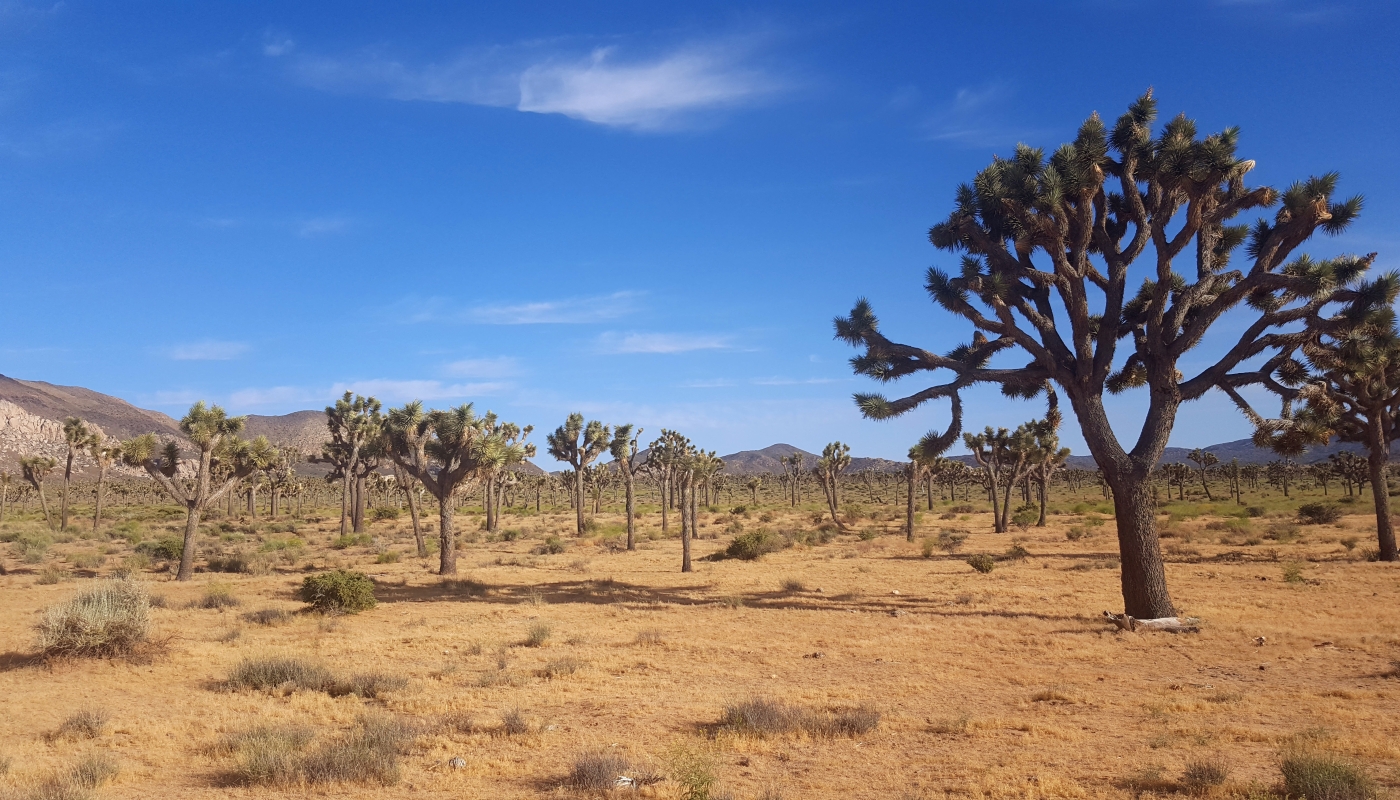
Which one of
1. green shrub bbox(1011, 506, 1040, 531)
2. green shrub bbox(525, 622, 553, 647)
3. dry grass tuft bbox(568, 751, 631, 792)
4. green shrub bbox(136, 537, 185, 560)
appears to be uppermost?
green shrub bbox(136, 537, 185, 560)

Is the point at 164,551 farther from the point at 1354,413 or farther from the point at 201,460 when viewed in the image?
the point at 1354,413

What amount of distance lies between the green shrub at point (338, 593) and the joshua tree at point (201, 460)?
7.84 m

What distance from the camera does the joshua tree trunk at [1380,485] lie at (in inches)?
874


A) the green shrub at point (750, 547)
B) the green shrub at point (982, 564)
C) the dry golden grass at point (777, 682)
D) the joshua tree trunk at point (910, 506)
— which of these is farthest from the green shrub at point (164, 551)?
the joshua tree trunk at point (910, 506)

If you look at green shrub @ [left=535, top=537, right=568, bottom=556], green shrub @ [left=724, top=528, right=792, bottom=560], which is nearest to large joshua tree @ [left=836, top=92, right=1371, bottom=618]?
green shrub @ [left=724, top=528, right=792, bottom=560]

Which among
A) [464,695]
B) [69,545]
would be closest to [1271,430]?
[464,695]

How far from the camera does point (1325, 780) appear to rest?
593 cm

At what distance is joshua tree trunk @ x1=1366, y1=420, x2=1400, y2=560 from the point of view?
22.2 m

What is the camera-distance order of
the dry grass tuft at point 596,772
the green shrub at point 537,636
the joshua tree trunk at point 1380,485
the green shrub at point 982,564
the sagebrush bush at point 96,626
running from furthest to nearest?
the green shrub at point 982,564
the joshua tree trunk at point 1380,485
the green shrub at point 537,636
the sagebrush bush at point 96,626
the dry grass tuft at point 596,772

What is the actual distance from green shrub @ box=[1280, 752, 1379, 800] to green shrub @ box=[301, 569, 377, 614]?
54.5 ft

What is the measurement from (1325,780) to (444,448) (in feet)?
76.4

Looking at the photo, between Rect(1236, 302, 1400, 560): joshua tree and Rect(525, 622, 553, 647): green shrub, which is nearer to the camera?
Rect(525, 622, 553, 647): green shrub

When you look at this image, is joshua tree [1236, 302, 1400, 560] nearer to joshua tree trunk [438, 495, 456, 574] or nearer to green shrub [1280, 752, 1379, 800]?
green shrub [1280, 752, 1379, 800]

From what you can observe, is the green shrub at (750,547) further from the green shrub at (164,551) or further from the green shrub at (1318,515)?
the green shrub at (1318,515)
